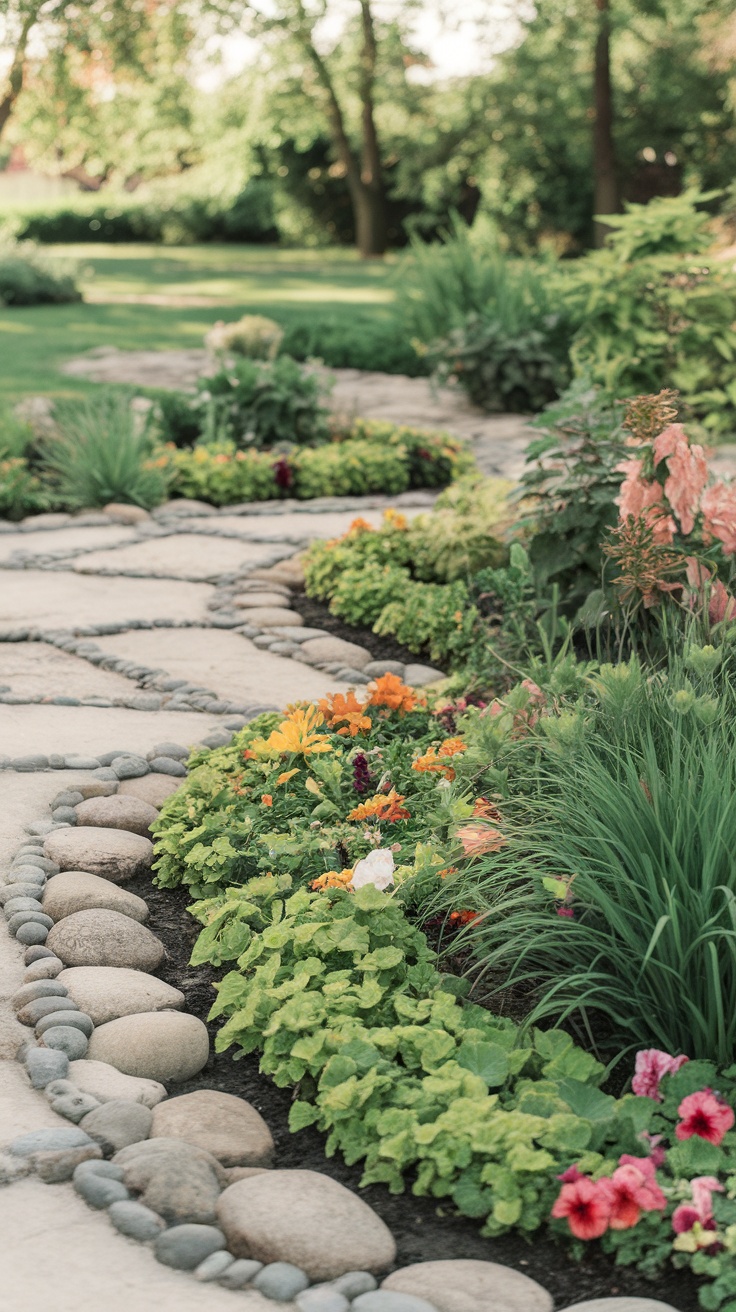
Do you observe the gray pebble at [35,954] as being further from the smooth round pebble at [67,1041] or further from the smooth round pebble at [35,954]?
the smooth round pebble at [67,1041]

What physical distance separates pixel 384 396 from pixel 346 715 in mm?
7090

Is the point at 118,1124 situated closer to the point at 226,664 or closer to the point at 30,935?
the point at 30,935

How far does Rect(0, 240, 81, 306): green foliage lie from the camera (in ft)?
53.8

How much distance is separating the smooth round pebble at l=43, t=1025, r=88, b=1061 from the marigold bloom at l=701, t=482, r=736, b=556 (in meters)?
2.15

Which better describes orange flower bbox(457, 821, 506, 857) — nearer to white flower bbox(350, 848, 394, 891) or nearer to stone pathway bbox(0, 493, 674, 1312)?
white flower bbox(350, 848, 394, 891)

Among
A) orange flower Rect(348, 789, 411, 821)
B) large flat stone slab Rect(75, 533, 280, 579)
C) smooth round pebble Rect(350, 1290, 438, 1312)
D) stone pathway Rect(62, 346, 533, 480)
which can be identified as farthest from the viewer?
stone pathway Rect(62, 346, 533, 480)

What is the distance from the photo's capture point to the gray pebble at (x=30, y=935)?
2.70 metres

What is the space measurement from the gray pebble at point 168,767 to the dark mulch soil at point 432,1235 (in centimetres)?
111

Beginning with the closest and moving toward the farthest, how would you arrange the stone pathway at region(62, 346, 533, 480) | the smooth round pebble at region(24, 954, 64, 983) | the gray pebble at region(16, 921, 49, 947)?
the smooth round pebble at region(24, 954, 64, 983)
the gray pebble at region(16, 921, 49, 947)
the stone pathway at region(62, 346, 533, 480)

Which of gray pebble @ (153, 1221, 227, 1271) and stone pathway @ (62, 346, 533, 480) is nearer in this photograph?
gray pebble @ (153, 1221, 227, 1271)

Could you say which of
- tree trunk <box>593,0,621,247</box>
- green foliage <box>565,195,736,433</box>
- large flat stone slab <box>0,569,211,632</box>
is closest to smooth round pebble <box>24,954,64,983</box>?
large flat stone slab <box>0,569,211,632</box>

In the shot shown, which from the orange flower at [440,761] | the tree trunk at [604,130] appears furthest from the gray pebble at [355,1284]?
the tree trunk at [604,130]

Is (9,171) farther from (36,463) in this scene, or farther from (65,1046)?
(65,1046)

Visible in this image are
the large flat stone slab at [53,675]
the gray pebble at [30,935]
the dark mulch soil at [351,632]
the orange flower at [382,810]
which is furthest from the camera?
the dark mulch soil at [351,632]
